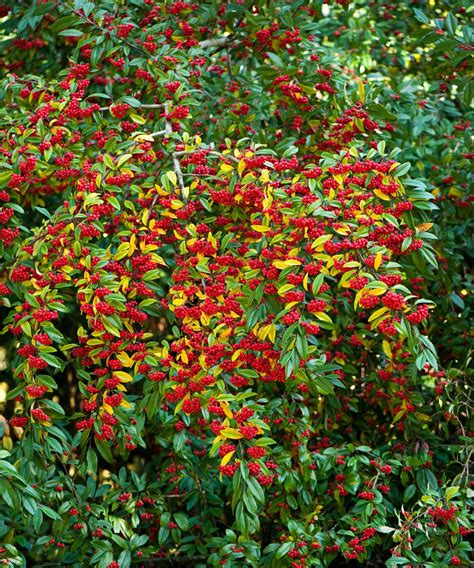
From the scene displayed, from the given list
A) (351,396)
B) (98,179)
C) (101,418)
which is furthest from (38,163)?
(351,396)

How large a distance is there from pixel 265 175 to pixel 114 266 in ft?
1.71

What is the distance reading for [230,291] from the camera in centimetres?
248

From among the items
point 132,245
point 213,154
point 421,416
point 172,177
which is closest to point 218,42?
point 213,154

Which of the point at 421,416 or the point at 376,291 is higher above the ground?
the point at 376,291

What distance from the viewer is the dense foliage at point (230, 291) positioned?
2.38 m

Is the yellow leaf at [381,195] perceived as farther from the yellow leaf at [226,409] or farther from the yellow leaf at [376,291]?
the yellow leaf at [226,409]

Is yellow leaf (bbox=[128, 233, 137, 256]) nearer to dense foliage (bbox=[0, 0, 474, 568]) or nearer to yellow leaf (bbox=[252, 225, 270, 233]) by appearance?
dense foliage (bbox=[0, 0, 474, 568])

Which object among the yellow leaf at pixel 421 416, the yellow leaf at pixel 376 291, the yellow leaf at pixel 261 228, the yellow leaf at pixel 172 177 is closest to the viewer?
the yellow leaf at pixel 376 291

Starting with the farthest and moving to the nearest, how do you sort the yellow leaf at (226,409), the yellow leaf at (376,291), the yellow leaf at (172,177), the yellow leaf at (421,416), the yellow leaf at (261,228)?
the yellow leaf at (421,416), the yellow leaf at (172,177), the yellow leaf at (261,228), the yellow leaf at (226,409), the yellow leaf at (376,291)

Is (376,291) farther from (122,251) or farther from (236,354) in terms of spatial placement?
(122,251)

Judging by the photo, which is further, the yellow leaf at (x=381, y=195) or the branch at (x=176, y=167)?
the branch at (x=176, y=167)

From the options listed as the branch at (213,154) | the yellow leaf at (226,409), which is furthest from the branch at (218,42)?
the yellow leaf at (226,409)

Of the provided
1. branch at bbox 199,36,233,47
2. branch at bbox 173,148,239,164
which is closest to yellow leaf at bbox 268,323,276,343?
branch at bbox 173,148,239,164

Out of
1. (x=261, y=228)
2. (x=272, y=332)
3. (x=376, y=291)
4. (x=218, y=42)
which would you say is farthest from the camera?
(x=218, y=42)
